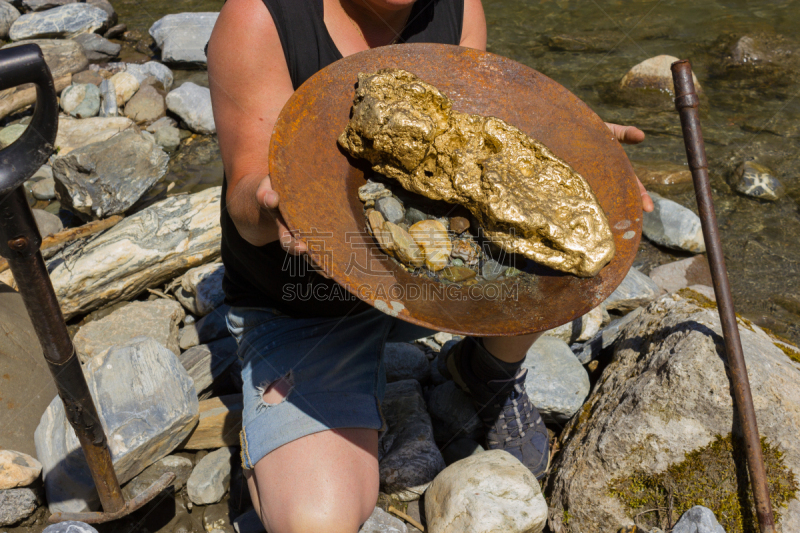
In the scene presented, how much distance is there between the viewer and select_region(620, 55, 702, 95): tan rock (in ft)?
20.0

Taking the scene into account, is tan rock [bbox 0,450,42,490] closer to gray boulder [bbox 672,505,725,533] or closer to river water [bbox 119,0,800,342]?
gray boulder [bbox 672,505,725,533]


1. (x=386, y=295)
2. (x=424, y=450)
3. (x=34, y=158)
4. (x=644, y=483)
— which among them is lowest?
(x=424, y=450)

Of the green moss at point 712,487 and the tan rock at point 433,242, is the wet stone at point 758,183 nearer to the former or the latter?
the green moss at point 712,487

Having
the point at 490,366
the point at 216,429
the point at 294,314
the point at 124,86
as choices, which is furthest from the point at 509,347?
the point at 124,86

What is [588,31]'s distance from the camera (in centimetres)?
770

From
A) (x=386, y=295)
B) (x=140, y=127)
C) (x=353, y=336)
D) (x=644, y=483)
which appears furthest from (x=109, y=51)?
(x=644, y=483)

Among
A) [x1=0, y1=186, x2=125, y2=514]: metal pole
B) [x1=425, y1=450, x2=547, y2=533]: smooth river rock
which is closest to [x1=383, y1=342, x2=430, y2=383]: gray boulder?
[x1=425, y1=450, x2=547, y2=533]: smooth river rock

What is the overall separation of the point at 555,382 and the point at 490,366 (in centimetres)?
45

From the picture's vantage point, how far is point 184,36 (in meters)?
6.93

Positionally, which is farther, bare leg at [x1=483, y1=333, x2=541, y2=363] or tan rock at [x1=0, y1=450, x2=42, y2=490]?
bare leg at [x1=483, y1=333, x2=541, y2=363]

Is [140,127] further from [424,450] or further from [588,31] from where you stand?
[588,31]

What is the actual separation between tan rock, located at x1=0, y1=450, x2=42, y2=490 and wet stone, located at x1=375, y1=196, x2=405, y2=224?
1884mm

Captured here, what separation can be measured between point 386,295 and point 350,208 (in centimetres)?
43

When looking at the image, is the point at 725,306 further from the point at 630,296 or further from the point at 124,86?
the point at 124,86
